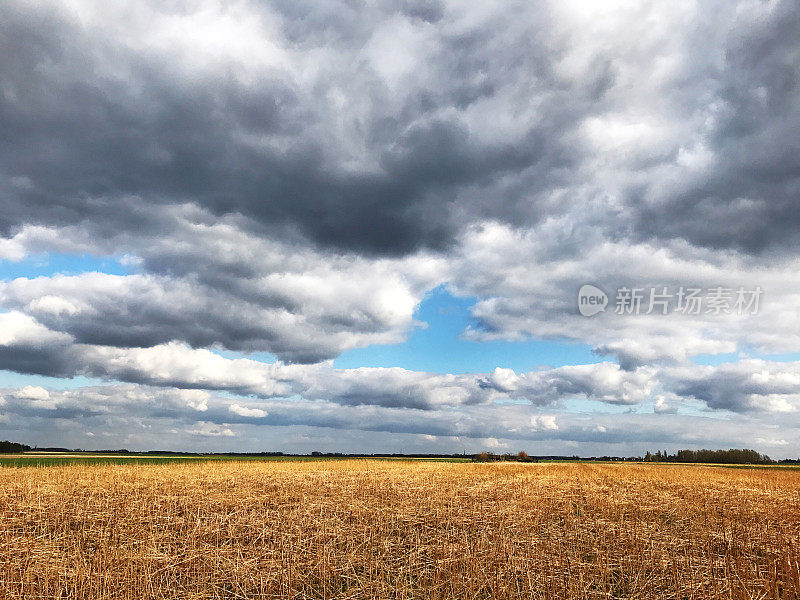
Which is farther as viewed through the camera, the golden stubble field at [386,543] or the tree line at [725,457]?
the tree line at [725,457]

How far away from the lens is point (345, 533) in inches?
693

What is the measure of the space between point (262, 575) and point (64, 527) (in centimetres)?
1080

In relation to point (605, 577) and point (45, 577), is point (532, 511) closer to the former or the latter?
point (605, 577)

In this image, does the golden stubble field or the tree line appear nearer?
the golden stubble field

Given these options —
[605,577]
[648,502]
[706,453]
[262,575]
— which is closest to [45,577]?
[262,575]

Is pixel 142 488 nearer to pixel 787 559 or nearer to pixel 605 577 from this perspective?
pixel 605 577

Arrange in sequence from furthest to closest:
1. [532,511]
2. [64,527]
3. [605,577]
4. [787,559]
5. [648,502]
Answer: [648,502] → [532,511] → [64,527] → [787,559] → [605,577]

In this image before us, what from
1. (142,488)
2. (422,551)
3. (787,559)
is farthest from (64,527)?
(787,559)

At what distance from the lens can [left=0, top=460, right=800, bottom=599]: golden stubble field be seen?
1291 cm

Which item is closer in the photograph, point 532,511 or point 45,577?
point 45,577

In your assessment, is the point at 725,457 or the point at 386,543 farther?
the point at 725,457

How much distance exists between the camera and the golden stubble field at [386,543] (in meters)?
12.9

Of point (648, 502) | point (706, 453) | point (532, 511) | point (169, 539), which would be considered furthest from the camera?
point (706, 453)

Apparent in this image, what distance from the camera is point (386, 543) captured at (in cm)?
1645
